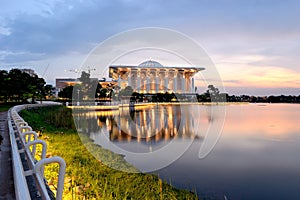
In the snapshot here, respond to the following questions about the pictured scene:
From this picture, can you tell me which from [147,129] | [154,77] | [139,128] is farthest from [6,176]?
[154,77]

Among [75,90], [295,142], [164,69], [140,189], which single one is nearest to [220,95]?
[164,69]

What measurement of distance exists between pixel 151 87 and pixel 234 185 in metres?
86.1

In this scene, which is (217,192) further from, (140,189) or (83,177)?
(83,177)

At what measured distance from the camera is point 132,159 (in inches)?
405

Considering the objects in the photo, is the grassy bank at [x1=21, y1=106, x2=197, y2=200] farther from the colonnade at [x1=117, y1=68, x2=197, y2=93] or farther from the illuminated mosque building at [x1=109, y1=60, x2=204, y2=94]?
the illuminated mosque building at [x1=109, y1=60, x2=204, y2=94]

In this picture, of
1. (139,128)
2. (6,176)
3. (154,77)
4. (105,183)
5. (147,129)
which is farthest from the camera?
(154,77)

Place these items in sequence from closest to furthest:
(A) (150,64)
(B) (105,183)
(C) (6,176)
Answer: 1. (C) (6,176)
2. (B) (105,183)
3. (A) (150,64)

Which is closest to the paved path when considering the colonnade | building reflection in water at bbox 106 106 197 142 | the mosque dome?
building reflection in water at bbox 106 106 197 142

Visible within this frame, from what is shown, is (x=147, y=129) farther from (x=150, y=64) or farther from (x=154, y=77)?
(x=150, y=64)

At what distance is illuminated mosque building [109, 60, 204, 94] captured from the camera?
291 feet

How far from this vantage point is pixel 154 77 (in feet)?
300

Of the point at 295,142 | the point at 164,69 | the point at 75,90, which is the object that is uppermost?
the point at 164,69

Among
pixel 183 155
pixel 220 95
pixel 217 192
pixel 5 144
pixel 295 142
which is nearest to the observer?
pixel 5 144

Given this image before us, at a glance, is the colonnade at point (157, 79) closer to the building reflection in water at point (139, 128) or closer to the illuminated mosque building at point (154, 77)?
the illuminated mosque building at point (154, 77)
